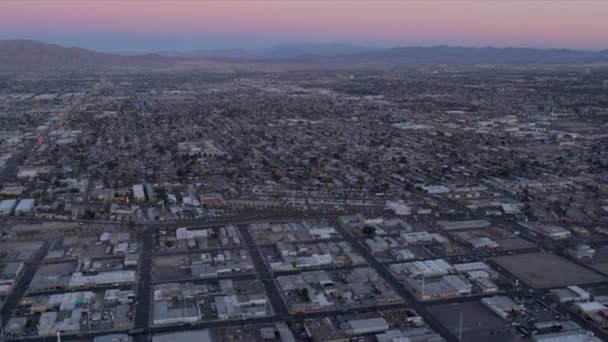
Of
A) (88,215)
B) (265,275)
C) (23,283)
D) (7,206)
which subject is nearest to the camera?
(23,283)

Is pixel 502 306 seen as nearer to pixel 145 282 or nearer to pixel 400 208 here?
pixel 400 208

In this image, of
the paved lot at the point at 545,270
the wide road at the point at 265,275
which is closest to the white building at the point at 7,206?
the wide road at the point at 265,275

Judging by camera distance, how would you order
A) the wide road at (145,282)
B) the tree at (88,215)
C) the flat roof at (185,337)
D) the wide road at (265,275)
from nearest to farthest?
the flat roof at (185,337) → the wide road at (145,282) → the wide road at (265,275) → the tree at (88,215)

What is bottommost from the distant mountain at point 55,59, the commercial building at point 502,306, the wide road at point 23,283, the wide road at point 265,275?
the wide road at point 23,283

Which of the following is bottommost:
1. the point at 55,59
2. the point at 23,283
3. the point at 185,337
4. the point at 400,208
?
the point at 23,283

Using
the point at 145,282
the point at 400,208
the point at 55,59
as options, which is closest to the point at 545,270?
the point at 400,208

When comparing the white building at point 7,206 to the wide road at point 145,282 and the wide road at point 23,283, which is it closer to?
the wide road at point 23,283

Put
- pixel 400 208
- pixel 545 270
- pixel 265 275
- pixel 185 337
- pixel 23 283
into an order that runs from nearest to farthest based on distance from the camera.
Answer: pixel 185 337, pixel 23 283, pixel 265 275, pixel 545 270, pixel 400 208

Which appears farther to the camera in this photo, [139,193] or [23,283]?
[139,193]

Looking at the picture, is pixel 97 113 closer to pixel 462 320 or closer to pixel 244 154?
pixel 244 154
